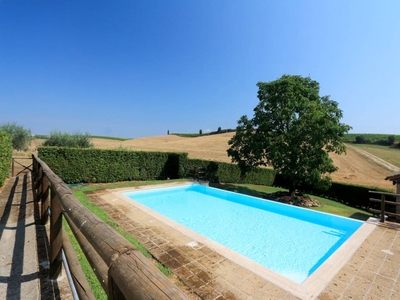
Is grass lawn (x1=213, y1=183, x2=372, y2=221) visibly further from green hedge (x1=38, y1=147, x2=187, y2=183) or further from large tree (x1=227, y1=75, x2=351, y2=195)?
green hedge (x1=38, y1=147, x2=187, y2=183)

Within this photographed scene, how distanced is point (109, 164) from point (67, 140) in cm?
920

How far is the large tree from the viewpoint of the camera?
1407 centimetres

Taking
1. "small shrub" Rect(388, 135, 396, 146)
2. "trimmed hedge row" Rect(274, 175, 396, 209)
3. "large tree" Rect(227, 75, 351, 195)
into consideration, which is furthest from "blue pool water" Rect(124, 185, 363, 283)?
"small shrub" Rect(388, 135, 396, 146)

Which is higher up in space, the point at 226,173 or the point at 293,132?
the point at 293,132

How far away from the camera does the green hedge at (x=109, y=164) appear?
12766 millimetres

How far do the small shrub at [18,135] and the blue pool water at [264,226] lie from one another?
52.8 ft

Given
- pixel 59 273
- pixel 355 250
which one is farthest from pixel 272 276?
pixel 59 273

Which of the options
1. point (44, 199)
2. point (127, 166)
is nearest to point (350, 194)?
point (127, 166)

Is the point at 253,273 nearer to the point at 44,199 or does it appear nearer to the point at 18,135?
the point at 44,199

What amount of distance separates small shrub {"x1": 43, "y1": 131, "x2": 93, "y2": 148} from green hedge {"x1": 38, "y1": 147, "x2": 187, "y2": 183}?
8.26 meters

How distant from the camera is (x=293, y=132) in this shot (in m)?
14.8

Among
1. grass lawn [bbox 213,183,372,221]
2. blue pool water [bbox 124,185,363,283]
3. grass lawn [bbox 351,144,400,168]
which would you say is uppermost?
grass lawn [bbox 351,144,400,168]

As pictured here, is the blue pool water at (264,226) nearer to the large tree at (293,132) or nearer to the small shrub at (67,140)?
the large tree at (293,132)

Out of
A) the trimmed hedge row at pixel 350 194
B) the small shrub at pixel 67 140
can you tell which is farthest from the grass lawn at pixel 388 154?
the small shrub at pixel 67 140
